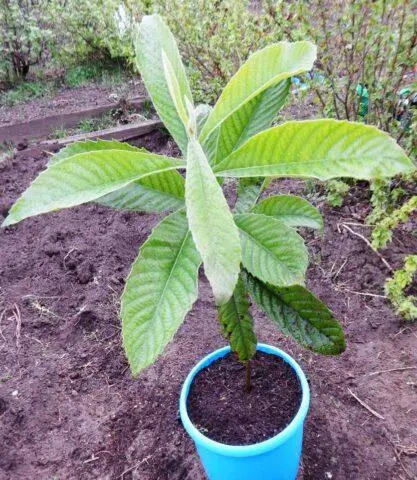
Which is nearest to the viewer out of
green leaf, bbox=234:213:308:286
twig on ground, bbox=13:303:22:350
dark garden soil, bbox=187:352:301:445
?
green leaf, bbox=234:213:308:286

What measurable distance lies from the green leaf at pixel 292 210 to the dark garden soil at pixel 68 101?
369 cm

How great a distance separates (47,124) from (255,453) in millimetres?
3886

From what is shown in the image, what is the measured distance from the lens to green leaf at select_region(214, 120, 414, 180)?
0.85 m

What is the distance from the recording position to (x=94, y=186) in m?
0.98

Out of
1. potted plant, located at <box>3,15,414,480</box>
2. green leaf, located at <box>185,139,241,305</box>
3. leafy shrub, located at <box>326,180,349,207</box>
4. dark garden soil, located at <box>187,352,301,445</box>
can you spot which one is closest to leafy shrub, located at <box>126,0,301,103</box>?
leafy shrub, located at <box>326,180,349,207</box>

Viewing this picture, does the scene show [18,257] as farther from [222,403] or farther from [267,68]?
[267,68]

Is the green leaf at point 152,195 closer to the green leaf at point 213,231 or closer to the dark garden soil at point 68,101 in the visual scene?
the green leaf at point 213,231

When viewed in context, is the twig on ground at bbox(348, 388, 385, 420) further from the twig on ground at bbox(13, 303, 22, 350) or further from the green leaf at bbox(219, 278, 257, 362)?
the twig on ground at bbox(13, 303, 22, 350)

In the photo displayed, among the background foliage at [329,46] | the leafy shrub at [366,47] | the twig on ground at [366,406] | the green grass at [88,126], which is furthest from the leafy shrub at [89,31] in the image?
the twig on ground at [366,406]

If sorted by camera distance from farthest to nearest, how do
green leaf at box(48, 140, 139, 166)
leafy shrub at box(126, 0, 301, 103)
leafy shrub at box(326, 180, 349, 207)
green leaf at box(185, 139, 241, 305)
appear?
1. leafy shrub at box(126, 0, 301, 103)
2. leafy shrub at box(326, 180, 349, 207)
3. green leaf at box(48, 140, 139, 166)
4. green leaf at box(185, 139, 241, 305)

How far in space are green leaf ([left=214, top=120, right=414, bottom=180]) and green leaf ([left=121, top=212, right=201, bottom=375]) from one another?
229 mm

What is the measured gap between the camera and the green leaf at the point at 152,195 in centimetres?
121

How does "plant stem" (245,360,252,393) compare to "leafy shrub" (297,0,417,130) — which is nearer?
"plant stem" (245,360,252,393)

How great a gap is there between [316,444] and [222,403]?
0.54 metres
